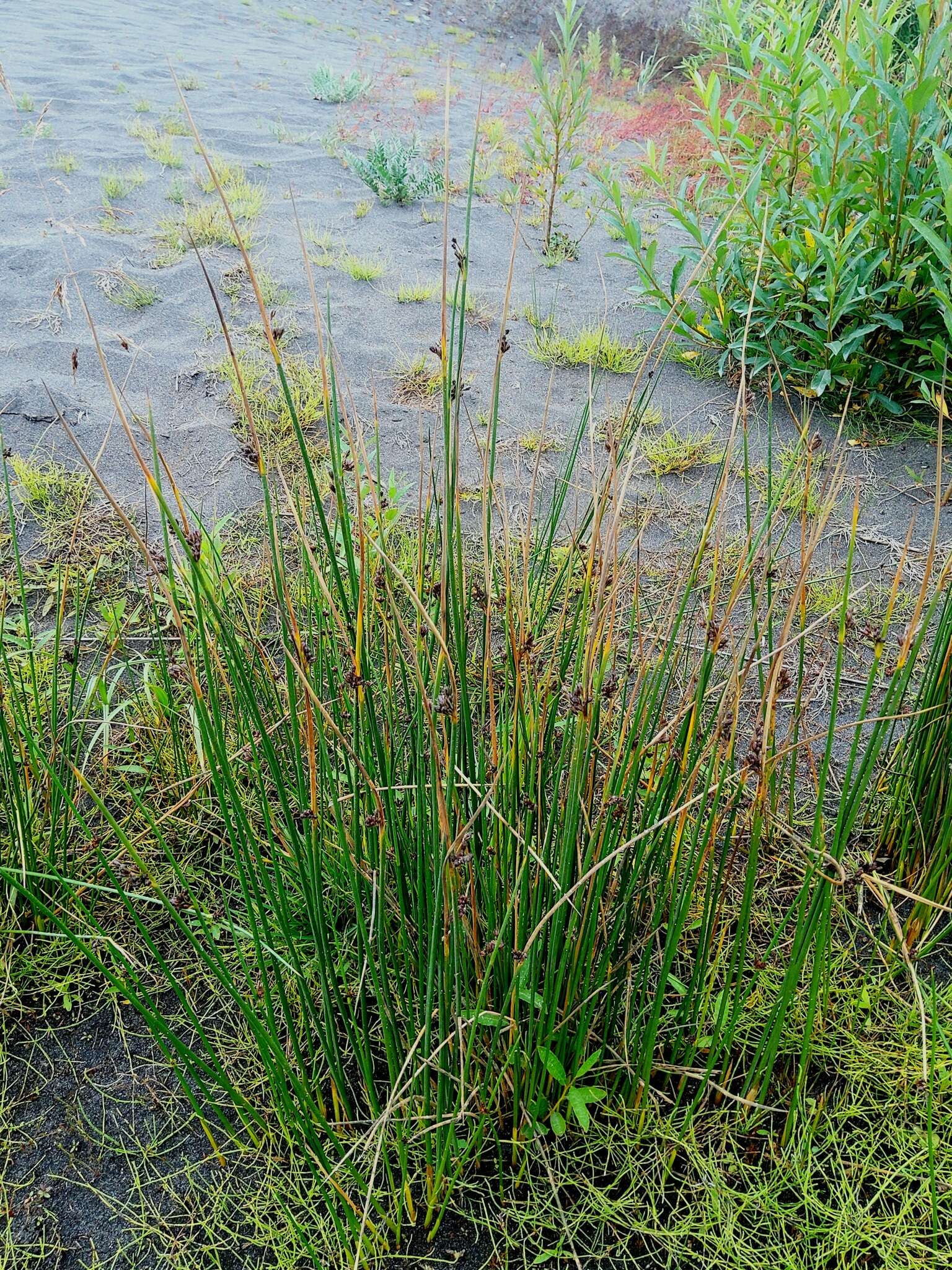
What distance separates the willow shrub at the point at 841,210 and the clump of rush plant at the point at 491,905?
56.7 inches

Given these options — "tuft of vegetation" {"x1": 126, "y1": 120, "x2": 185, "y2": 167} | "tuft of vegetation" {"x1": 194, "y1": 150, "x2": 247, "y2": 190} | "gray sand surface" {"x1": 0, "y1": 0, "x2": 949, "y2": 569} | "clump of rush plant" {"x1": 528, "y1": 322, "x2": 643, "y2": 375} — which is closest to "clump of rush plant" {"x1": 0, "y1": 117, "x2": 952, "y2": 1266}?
"gray sand surface" {"x1": 0, "y1": 0, "x2": 949, "y2": 569}

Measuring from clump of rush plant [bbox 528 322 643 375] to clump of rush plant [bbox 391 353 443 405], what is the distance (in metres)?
0.43

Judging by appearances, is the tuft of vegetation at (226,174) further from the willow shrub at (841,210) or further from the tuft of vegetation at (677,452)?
the tuft of vegetation at (677,452)

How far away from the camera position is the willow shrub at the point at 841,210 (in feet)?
7.68

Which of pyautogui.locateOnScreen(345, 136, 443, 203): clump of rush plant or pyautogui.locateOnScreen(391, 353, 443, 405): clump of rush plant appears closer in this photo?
pyautogui.locateOnScreen(391, 353, 443, 405): clump of rush plant

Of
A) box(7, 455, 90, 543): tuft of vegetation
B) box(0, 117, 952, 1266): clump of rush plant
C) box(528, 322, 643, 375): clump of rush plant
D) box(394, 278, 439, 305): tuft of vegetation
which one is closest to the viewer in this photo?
box(0, 117, 952, 1266): clump of rush plant

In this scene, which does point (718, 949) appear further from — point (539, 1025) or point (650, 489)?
point (650, 489)

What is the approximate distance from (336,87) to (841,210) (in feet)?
13.9

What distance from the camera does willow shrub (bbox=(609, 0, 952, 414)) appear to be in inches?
92.2

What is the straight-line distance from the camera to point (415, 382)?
9.31 ft

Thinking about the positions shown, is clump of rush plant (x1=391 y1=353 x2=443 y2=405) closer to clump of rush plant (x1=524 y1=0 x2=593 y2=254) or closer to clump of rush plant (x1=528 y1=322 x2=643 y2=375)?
clump of rush plant (x1=528 y1=322 x2=643 y2=375)

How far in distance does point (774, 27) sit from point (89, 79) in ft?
13.5

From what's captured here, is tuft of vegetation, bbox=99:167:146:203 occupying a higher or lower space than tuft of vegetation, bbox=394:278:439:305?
higher

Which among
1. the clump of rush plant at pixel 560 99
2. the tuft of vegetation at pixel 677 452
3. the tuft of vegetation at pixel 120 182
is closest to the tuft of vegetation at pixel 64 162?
the tuft of vegetation at pixel 120 182
